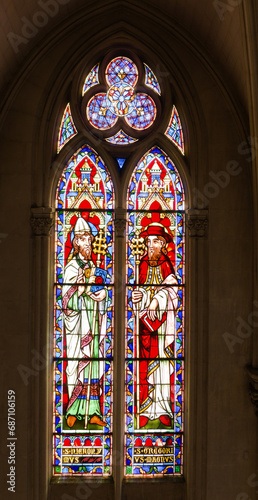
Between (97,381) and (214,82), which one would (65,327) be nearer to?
(97,381)

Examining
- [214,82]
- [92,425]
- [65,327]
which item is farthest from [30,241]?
[214,82]

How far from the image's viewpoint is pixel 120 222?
23.7 ft

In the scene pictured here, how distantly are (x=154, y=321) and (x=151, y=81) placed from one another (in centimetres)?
313

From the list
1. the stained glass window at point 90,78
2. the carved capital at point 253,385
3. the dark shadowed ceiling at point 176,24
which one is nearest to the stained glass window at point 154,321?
the carved capital at point 253,385

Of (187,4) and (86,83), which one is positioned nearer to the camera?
(187,4)

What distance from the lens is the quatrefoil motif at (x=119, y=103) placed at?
24.5ft

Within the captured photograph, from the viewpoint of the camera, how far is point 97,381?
24.0ft

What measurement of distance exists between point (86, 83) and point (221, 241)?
8.82 ft

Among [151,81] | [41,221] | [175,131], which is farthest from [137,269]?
[151,81]

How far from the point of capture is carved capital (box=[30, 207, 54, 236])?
23.2 feet

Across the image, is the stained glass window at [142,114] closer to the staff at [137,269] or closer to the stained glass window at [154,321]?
the stained glass window at [154,321]

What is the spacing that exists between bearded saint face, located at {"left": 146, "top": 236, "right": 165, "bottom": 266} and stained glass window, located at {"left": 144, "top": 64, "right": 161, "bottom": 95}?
→ 6.32 ft

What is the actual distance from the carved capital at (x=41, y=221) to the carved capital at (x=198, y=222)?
1.75 metres

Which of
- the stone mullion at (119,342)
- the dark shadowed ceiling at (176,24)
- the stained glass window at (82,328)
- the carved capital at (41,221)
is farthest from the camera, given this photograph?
the stained glass window at (82,328)
